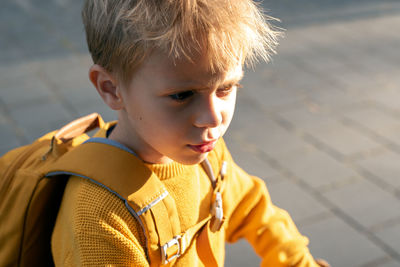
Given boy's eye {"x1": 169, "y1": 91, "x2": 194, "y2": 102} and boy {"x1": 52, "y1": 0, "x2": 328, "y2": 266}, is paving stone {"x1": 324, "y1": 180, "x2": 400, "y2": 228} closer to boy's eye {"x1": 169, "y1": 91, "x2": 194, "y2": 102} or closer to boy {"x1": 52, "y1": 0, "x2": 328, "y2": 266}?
boy {"x1": 52, "y1": 0, "x2": 328, "y2": 266}

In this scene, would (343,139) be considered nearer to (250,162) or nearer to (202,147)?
(250,162)

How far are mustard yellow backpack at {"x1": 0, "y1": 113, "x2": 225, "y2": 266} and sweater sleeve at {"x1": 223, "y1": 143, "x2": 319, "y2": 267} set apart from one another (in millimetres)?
293

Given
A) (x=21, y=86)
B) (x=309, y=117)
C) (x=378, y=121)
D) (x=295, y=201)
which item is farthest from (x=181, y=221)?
(x=21, y=86)

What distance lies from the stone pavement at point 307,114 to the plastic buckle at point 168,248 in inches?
45.9

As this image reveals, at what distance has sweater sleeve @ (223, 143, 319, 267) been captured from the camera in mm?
1421

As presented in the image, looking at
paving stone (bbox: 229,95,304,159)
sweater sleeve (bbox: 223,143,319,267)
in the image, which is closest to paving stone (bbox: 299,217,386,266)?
paving stone (bbox: 229,95,304,159)

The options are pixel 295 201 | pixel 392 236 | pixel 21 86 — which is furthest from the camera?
pixel 21 86

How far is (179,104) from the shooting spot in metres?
1.04

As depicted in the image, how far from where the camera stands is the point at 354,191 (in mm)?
2756

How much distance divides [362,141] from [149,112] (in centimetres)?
252

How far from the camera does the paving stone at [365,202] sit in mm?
2551

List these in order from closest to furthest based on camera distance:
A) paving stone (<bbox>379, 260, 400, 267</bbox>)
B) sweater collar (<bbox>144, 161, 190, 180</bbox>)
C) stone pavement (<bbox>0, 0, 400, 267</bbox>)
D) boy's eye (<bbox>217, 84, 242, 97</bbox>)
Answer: boy's eye (<bbox>217, 84, 242, 97</bbox>), sweater collar (<bbox>144, 161, 190, 180</bbox>), paving stone (<bbox>379, 260, 400, 267</bbox>), stone pavement (<bbox>0, 0, 400, 267</bbox>)

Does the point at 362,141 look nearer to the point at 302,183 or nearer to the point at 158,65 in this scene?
the point at 302,183

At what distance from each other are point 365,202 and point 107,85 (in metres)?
1.97
